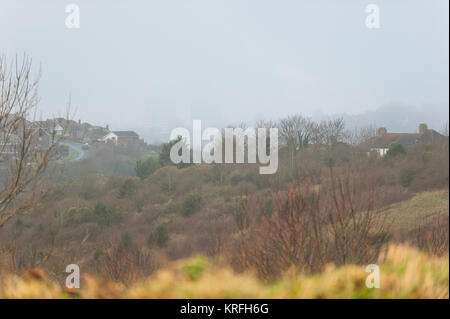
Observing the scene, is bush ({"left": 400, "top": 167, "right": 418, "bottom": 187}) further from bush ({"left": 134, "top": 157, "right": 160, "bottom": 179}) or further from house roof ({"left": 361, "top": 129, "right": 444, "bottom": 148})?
bush ({"left": 134, "top": 157, "right": 160, "bottom": 179})

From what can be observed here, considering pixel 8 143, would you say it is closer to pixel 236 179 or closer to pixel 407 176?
pixel 407 176

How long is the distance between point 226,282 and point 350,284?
1.12 metres

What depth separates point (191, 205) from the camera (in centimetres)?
2352

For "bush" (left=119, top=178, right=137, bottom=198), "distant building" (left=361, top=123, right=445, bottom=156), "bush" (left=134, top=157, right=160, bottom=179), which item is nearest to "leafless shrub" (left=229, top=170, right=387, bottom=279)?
"distant building" (left=361, top=123, right=445, bottom=156)

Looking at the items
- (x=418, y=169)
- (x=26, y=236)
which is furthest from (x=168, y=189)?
(x=418, y=169)

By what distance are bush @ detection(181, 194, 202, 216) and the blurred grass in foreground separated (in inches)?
756

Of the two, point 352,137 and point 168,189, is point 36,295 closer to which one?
point 168,189

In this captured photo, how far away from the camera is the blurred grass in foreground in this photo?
3.52 m

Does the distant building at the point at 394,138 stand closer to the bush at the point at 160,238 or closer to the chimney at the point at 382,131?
the chimney at the point at 382,131

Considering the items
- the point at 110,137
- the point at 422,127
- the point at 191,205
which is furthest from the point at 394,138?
the point at 110,137

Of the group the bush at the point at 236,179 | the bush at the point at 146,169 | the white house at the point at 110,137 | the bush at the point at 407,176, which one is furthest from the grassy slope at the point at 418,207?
the white house at the point at 110,137

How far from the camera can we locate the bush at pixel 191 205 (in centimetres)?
2333

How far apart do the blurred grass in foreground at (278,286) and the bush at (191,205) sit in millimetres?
19202
